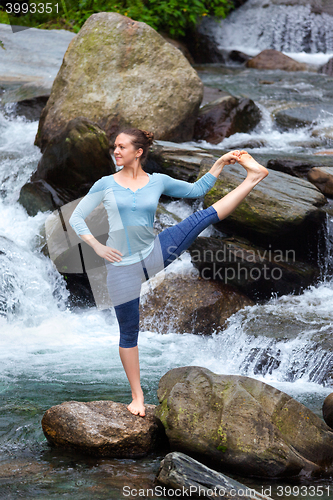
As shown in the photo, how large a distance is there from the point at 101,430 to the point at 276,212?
3861 millimetres

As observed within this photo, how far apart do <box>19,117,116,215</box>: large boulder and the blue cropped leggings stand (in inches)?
159

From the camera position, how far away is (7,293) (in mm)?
6754

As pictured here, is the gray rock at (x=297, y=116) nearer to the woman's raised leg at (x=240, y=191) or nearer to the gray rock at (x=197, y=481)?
the woman's raised leg at (x=240, y=191)

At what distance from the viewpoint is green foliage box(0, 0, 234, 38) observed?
15875 mm

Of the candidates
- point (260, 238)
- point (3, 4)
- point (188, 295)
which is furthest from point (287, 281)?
point (3, 4)

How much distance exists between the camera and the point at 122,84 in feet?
30.3

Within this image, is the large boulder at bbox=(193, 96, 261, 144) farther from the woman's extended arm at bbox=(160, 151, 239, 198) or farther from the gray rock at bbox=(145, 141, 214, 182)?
the woman's extended arm at bbox=(160, 151, 239, 198)

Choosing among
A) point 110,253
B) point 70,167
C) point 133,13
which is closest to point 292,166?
point 70,167

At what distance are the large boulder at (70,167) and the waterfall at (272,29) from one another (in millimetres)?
12317

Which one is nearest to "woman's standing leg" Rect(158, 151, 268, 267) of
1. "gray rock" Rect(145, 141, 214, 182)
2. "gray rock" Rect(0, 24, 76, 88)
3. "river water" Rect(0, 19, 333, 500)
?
"river water" Rect(0, 19, 333, 500)

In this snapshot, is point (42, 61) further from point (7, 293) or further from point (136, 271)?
point (136, 271)

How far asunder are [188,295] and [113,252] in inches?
133

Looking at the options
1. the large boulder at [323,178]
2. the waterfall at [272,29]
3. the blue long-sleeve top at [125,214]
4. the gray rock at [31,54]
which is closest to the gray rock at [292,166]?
the large boulder at [323,178]

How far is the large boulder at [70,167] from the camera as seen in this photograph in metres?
7.02
